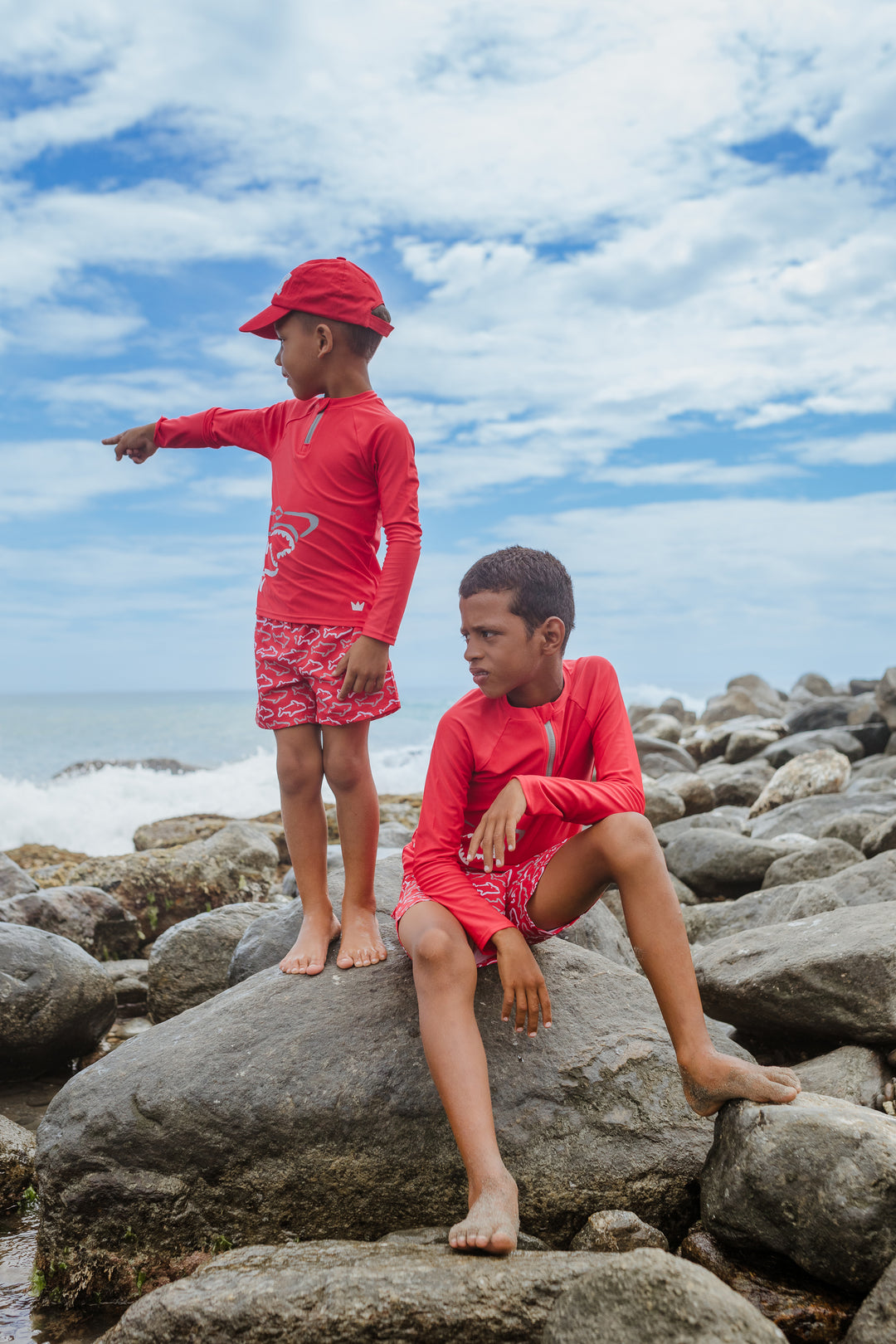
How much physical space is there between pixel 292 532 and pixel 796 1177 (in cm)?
297

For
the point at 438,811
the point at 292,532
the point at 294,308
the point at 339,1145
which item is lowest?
the point at 339,1145

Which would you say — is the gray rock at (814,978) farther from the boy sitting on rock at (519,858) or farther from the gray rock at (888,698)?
the gray rock at (888,698)

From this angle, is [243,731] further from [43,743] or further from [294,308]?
[294,308]

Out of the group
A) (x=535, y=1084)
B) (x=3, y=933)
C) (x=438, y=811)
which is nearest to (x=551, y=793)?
(x=438, y=811)

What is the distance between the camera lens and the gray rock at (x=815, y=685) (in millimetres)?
29141

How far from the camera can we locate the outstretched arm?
15.8 feet

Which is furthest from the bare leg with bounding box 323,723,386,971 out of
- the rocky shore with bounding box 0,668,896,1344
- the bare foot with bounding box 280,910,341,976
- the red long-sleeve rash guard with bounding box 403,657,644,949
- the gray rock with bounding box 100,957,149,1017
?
the gray rock with bounding box 100,957,149,1017

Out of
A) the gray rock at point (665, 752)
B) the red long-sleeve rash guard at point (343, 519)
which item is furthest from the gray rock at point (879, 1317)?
the gray rock at point (665, 752)

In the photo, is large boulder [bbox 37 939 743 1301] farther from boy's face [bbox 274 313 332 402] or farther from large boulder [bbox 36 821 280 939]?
large boulder [bbox 36 821 280 939]

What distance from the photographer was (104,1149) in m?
3.42

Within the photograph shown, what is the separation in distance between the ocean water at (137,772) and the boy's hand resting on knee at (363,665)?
9205mm

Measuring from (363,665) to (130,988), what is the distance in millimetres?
3558

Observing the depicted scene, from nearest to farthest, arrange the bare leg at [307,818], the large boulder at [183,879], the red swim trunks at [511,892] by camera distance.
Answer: the red swim trunks at [511,892] → the bare leg at [307,818] → the large boulder at [183,879]

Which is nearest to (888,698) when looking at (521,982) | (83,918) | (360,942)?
(83,918)
